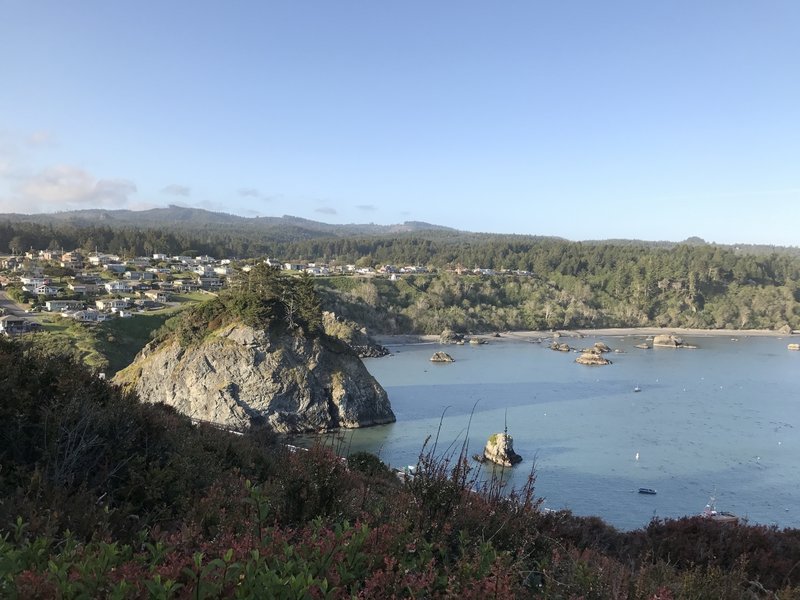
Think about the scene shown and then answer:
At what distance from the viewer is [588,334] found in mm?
71500

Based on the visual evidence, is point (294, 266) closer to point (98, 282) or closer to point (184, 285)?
point (184, 285)

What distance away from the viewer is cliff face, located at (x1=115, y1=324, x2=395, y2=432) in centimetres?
2822

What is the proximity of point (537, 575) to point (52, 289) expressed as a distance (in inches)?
2090

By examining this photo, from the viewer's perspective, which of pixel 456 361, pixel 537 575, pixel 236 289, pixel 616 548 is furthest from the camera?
pixel 456 361

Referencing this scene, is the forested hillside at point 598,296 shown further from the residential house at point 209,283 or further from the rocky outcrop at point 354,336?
the residential house at point 209,283

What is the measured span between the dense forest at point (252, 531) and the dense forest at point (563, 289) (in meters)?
58.8

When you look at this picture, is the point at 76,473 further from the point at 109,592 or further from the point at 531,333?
the point at 531,333

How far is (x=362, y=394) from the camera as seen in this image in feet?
99.1

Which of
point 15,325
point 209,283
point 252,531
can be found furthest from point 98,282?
point 252,531

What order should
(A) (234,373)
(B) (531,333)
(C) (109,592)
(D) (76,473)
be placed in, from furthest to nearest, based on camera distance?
(B) (531,333), (A) (234,373), (D) (76,473), (C) (109,592)

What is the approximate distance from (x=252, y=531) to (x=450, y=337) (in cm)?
6257

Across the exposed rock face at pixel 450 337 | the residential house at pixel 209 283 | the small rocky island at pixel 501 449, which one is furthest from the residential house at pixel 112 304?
the small rocky island at pixel 501 449

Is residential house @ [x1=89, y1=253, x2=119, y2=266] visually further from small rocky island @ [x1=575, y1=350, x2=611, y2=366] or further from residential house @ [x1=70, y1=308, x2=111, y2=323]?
small rocky island @ [x1=575, y1=350, x2=611, y2=366]

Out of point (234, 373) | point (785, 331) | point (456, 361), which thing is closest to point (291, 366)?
point (234, 373)
